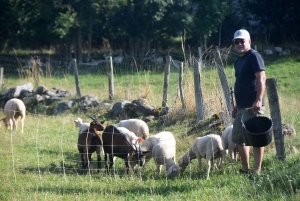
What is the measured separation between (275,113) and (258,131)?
0.62 meters

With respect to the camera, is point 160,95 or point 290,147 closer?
point 290,147

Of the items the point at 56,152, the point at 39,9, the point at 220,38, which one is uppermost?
the point at 39,9

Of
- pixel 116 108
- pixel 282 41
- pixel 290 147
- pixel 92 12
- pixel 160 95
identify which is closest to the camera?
pixel 290 147

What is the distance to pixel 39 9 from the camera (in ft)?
107

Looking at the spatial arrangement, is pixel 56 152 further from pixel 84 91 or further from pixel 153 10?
pixel 153 10

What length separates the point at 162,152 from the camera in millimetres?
9297

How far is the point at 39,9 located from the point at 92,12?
3.24 meters

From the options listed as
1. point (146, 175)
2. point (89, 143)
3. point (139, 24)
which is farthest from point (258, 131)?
point (139, 24)

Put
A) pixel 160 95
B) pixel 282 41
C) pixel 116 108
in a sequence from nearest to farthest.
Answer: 1. pixel 116 108
2. pixel 160 95
3. pixel 282 41

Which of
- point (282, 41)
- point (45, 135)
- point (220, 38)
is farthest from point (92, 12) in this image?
point (45, 135)

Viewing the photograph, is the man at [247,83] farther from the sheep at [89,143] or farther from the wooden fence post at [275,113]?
the sheep at [89,143]

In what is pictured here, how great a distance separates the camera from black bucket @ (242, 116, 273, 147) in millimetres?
7250

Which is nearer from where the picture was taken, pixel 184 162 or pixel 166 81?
pixel 184 162

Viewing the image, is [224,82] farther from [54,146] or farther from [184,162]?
[54,146]
